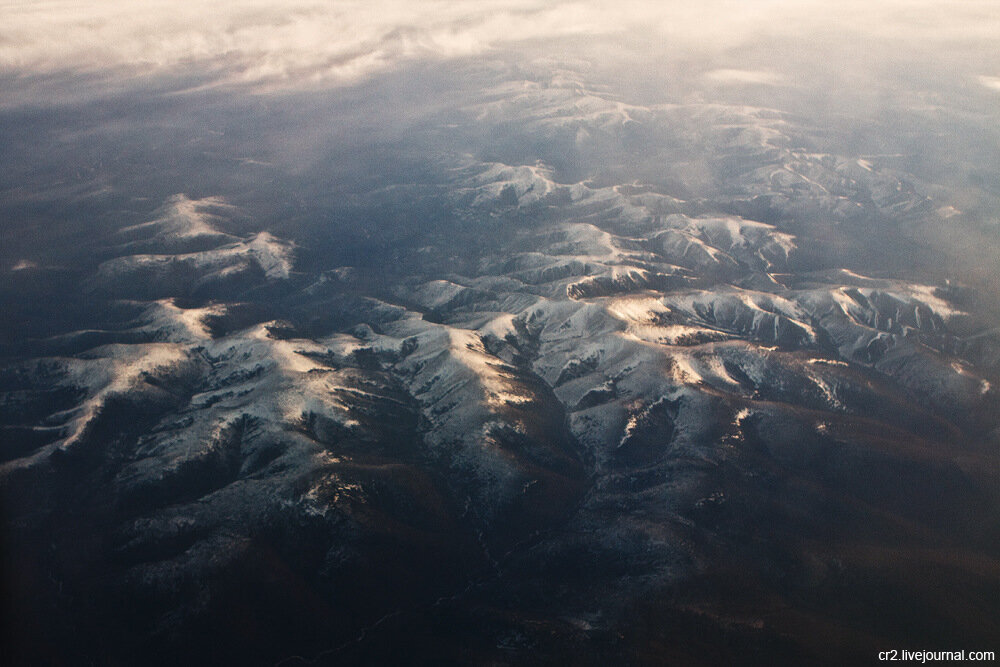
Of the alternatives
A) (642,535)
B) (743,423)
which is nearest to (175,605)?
(642,535)

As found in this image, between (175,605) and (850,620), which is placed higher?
(175,605)

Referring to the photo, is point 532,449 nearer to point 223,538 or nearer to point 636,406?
point 636,406

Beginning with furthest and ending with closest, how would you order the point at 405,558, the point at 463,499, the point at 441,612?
1. the point at 463,499
2. the point at 405,558
3. the point at 441,612

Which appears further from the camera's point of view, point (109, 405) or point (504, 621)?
point (109, 405)

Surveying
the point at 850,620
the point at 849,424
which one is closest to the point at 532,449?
the point at 850,620

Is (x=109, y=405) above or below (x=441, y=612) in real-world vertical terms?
above

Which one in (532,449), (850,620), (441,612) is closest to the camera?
(850,620)

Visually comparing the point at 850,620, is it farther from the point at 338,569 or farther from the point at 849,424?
the point at 338,569

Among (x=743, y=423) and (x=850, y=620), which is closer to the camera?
(x=850, y=620)

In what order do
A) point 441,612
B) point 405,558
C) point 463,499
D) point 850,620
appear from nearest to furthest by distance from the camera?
point 850,620
point 441,612
point 405,558
point 463,499
